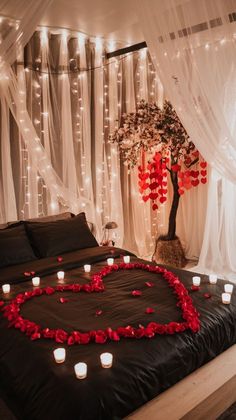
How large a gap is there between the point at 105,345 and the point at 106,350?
5cm

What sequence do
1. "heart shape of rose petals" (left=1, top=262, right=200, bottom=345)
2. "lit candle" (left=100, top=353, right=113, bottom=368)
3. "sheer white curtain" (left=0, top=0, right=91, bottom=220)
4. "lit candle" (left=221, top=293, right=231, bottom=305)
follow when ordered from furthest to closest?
"sheer white curtain" (left=0, top=0, right=91, bottom=220) < "lit candle" (left=221, top=293, right=231, bottom=305) < "heart shape of rose petals" (left=1, top=262, right=200, bottom=345) < "lit candle" (left=100, top=353, right=113, bottom=368)

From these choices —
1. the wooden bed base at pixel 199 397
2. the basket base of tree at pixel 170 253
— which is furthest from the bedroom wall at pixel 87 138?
the wooden bed base at pixel 199 397

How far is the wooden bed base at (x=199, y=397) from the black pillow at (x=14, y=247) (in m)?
1.66

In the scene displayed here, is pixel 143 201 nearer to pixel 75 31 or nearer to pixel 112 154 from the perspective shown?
pixel 112 154

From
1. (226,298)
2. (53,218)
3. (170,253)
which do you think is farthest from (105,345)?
(170,253)

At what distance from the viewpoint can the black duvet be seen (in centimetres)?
154

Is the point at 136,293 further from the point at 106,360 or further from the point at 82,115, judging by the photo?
the point at 82,115

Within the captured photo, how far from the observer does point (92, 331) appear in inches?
74.2

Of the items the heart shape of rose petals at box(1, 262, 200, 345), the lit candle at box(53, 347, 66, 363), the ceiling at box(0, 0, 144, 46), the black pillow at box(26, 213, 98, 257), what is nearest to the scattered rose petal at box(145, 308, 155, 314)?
the heart shape of rose petals at box(1, 262, 200, 345)

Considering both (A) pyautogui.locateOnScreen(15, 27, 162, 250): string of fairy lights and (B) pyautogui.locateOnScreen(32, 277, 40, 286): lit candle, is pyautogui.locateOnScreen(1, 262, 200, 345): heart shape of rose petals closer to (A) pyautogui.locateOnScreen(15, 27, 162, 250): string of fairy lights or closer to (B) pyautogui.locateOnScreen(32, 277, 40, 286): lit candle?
(B) pyautogui.locateOnScreen(32, 277, 40, 286): lit candle

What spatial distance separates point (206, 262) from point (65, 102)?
7.29 feet

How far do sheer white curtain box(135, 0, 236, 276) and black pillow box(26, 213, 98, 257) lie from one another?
1343 millimetres

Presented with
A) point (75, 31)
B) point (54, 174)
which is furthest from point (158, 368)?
point (75, 31)

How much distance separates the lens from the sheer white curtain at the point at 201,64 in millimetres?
2326
